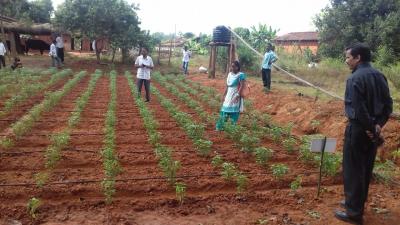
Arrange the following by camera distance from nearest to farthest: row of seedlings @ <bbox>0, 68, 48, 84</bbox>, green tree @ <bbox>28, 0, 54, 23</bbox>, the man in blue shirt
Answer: the man in blue shirt → row of seedlings @ <bbox>0, 68, 48, 84</bbox> → green tree @ <bbox>28, 0, 54, 23</bbox>

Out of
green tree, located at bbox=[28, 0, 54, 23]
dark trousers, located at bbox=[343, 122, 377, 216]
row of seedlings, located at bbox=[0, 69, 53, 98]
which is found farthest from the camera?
green tree, located at bbox=[28, 0, 54, 23]

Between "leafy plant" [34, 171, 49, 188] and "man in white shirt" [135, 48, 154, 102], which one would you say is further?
"man in white shirt" [135, 48, 154, 102]

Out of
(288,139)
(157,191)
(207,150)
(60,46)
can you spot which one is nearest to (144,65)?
(288,139)

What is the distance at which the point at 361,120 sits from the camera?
3924mm

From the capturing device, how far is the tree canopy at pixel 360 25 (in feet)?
57.8

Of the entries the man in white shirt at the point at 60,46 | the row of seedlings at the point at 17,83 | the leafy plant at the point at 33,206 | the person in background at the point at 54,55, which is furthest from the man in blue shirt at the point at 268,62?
the man in white shirt at the point at 60,46

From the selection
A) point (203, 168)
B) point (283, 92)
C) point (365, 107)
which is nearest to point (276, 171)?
point (203, 168)

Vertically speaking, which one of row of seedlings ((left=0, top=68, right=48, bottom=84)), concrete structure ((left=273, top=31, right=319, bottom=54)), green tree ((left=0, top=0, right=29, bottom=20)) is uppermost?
green tree ((left=0, top=0, right=29, bottom=20))

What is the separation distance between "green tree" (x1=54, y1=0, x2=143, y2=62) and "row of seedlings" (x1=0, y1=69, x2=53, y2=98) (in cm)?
489

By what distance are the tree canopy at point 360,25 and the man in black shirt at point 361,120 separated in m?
14.3

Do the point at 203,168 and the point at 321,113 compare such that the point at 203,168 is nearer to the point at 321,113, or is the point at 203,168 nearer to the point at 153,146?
the point at 153,146

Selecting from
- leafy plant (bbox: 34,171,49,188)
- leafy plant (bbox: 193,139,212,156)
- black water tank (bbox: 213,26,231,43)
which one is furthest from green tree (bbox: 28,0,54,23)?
leafy plant (bbox: 34,171,49,188)

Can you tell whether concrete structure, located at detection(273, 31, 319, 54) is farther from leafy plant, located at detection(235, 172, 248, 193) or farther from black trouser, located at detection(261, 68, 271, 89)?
leafy plant, located at detection(235, 172, 248, 193)

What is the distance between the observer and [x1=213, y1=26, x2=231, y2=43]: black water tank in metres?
17.3
